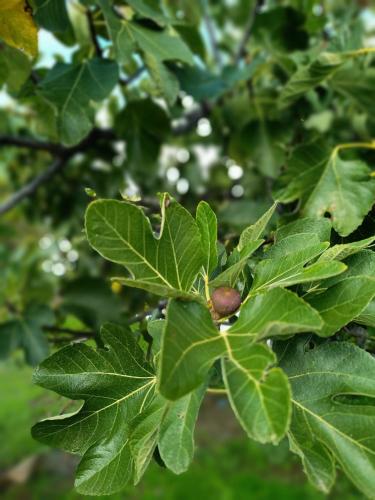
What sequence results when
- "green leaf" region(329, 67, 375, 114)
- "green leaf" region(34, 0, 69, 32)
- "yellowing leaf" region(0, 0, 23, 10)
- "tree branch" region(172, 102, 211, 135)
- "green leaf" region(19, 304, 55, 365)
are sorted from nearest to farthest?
1. "yellowing leaf" region(0, 0, 23, 10)
2. "green leaf" region(34, 0, 69, 32)
3. "green leaf" region(329, 67, 375, 114)
4. "green leaf" region(19, 304, 55, 365)
5. "tree branch" region(172, 102, 211, 135)

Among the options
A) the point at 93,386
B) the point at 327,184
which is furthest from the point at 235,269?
the point at 327,184

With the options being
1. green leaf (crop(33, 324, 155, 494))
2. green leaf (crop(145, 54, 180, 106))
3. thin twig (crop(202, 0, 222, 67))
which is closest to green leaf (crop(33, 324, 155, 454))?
green leaf (crop(33, 324, 155, 494))

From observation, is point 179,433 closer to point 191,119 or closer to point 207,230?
point 207,230

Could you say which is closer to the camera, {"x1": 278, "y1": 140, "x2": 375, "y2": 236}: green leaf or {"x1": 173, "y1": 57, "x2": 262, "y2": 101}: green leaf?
{"x1": 278, "y1": 140, "x2": 375, "y2": 236}: green leaf

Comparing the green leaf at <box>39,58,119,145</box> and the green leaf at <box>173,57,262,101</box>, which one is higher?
the green leaf at <box>39,58,119,145</box>

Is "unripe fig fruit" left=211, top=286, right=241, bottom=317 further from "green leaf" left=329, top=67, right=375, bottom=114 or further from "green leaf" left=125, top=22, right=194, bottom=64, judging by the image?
"green leaf" left=329, top=67, right=375, bottom=114
